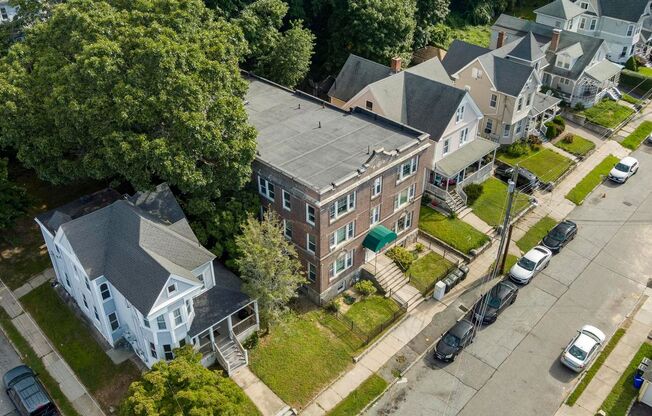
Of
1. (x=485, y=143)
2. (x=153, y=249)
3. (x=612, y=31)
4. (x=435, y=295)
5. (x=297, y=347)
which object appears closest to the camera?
(x=153, y=249)

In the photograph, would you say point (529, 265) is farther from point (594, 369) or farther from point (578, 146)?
point (578, 146)

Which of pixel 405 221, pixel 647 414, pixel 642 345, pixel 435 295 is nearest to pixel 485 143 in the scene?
pixel 405 221

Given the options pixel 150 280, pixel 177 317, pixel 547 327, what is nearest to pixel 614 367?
pixel 547 327

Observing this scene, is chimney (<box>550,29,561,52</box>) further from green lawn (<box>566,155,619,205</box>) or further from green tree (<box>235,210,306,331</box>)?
green tree (<box>235,210,306,331</box>)

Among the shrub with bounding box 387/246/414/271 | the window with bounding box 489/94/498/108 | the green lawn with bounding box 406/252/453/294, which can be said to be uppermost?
the window with bounding box 489/94/498/108

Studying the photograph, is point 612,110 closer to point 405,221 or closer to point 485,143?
point 485,143

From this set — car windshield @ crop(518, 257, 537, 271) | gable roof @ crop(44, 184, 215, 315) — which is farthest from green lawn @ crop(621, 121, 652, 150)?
gable roof @ crop(44, 184, 215, 315)
